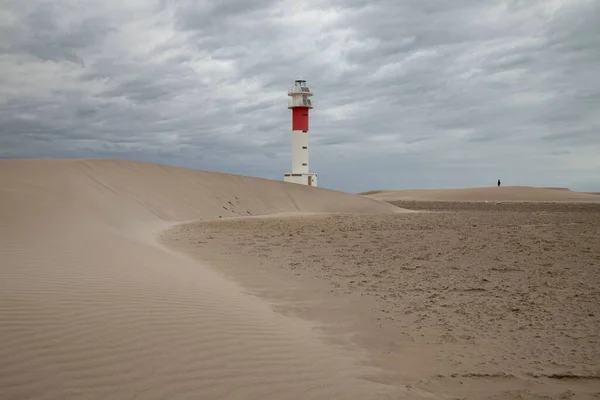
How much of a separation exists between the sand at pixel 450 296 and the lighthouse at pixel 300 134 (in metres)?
23.6

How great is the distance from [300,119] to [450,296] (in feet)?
105

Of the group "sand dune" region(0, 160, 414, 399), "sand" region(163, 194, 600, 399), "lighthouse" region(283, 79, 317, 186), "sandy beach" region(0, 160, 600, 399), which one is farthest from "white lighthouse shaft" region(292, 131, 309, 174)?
"sand dune" region(0, 160, 414, 399)

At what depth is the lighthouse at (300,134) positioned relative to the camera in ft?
125

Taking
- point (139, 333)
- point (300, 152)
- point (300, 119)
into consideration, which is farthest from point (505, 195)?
point (139, 333)

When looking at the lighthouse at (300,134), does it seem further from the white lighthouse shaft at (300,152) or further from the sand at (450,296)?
the sand at (450,296)

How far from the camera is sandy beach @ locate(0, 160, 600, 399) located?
13.8 feet

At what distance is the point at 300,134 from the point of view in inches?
1511

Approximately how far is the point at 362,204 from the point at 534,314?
2497 cm

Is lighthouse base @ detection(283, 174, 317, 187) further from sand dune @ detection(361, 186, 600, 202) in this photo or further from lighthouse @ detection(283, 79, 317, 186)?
sand dune @ detection(361, 186, 600, 202)

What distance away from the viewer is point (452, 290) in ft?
26.0

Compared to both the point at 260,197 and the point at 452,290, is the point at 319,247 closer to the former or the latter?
the point at 452,290

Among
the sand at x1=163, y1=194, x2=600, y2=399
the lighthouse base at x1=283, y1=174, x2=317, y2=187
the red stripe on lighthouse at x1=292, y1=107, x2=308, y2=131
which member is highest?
the red stripe on lighthouse at x1=292, y1=107, x2=308, y2=131

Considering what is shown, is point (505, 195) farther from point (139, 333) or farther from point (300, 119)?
point (139, 333)

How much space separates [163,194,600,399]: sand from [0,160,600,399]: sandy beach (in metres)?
0.03
